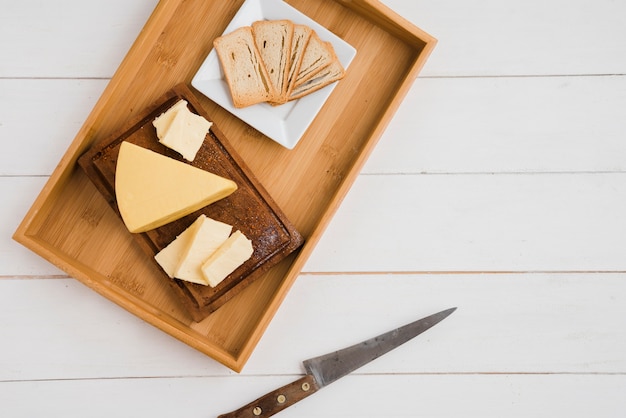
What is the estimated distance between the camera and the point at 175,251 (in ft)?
3.07

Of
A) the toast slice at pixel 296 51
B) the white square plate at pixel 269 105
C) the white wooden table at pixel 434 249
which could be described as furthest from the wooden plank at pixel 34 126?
the toast slice at pixel 296 51

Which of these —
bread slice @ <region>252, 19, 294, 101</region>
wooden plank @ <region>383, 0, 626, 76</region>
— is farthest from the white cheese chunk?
wooden plank @ <region>383, 0, 626, 76</region>

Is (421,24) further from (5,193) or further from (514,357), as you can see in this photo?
(5,193)

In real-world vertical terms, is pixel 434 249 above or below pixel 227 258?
above

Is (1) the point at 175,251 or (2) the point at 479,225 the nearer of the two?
(1) the point at 175,251

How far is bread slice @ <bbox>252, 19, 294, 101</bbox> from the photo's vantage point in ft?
3.16

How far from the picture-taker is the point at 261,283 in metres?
1.00

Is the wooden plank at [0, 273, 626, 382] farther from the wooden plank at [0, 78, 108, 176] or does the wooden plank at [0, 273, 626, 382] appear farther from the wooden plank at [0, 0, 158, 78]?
the wooden plank at [0, 0, 158, 78]

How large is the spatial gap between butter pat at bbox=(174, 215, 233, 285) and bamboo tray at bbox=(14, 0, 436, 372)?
0.28 feet

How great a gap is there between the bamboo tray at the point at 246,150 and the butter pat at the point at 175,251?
0.05 meters

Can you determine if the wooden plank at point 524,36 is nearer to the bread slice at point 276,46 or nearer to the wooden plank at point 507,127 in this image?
the wooden plank at point 507,127

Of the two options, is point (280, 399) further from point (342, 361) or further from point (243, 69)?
point (243, 69)

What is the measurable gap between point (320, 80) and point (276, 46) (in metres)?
0.10

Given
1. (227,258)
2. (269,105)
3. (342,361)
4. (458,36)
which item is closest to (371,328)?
(342,361)
